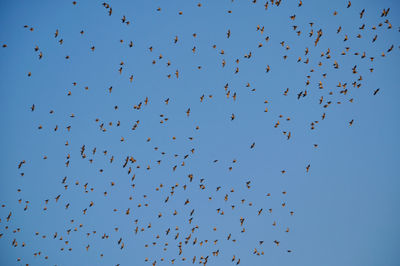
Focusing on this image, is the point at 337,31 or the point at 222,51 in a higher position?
the point at 337,31

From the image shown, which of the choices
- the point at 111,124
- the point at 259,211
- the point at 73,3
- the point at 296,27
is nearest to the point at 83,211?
the point at 111,124

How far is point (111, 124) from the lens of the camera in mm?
24016

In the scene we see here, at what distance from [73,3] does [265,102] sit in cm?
1234

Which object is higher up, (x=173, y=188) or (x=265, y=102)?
(x=265, y=102)

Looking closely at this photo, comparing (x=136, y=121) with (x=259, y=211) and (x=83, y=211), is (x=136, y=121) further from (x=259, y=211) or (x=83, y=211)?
(x=259, y=211)

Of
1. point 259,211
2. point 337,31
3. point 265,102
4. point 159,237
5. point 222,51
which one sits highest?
point 337,31

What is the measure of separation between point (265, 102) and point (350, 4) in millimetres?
7185

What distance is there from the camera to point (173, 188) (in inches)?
968

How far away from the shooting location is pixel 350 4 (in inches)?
888

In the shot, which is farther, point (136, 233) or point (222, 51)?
point (136, 233)

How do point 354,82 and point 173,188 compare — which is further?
point 173,188

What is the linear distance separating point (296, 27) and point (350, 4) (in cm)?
345

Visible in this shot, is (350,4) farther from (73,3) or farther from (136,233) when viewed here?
(136,233)

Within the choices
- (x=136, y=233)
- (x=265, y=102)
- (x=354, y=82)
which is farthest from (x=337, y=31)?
(x=136, y=233)
